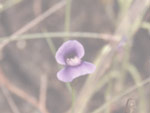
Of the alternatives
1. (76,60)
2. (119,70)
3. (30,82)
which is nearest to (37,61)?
(30,82)

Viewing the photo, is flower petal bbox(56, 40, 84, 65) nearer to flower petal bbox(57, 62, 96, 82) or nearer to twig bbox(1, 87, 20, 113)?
flower petal bbox(57, 62, 96, 82)

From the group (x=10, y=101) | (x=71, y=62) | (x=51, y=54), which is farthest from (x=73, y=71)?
(x=51, y=54)

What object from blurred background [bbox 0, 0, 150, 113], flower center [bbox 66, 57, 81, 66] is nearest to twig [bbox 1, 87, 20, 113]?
blurred background [bbox 0, 0, 150, 113]

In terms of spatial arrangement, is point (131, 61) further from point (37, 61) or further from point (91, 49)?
point (37, 61)

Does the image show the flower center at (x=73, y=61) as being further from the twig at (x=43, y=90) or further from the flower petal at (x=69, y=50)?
the twig at (x=43, y=90)

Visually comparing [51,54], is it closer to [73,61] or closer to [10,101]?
[10,101]

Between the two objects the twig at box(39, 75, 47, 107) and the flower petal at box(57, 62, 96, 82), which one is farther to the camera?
the twig at box(39, 75, 47, 107)

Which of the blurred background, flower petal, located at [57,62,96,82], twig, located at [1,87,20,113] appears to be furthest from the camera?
the blurred background
